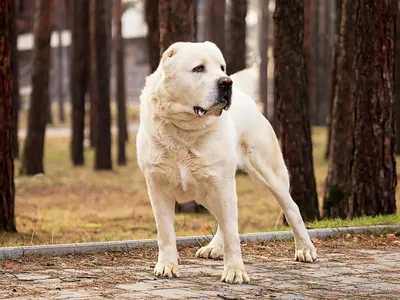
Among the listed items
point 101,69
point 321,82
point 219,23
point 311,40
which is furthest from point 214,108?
point 321,82

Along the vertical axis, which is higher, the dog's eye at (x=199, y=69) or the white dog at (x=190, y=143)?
the dog's eye at (x=199, y=69)

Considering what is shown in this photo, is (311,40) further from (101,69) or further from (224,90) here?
(224,90)

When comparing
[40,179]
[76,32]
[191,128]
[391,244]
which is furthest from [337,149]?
[76,32]

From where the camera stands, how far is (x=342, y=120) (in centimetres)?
1516

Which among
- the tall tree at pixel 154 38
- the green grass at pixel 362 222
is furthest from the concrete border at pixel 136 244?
the tall tree at pixel 154 38

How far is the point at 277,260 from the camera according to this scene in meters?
8.27

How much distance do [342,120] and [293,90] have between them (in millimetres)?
2618

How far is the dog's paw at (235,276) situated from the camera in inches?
272

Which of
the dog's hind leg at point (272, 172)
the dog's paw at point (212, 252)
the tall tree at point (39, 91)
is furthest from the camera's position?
the tall tree at point (39, 91)

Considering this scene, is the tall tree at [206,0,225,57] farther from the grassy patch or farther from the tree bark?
the tree bark

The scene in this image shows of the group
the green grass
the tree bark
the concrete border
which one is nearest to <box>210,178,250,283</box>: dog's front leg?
the concrete border

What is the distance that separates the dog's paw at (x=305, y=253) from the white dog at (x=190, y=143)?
115cm

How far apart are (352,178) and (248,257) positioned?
147 inches

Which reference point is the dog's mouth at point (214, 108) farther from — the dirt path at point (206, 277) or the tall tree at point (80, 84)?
the tall tree at point (80, 84)
